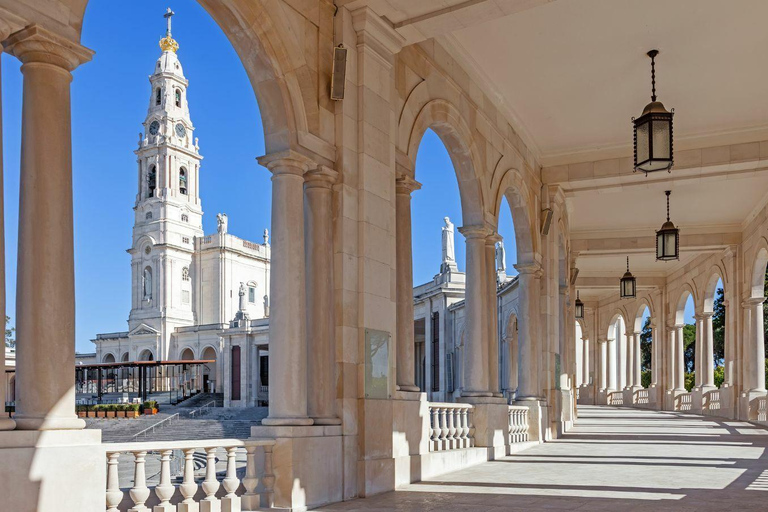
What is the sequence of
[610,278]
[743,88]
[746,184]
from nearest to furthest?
[743,88]
[746,184]
[610,278]

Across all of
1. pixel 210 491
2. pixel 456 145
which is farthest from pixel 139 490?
pixel 456 145

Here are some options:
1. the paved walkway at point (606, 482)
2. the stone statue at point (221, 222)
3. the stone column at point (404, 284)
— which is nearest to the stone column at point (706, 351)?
the paved walkway at point (606, 482)

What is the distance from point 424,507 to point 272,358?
2182 mm

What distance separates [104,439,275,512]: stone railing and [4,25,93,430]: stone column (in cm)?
62

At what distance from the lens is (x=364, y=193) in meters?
9.75

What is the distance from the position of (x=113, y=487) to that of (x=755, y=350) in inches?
920

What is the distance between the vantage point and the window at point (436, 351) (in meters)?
47.0

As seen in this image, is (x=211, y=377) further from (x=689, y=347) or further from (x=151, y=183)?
(x=689, y=347)

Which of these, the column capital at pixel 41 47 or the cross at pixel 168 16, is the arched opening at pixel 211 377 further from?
the column capital at pixel 41 47

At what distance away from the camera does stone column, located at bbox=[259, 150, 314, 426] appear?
28.2 ft

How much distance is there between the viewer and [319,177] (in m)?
9.29

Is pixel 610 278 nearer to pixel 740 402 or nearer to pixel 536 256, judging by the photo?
pixel 740 402

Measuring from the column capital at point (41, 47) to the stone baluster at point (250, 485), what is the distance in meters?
3.96

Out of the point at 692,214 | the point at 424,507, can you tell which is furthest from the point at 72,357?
the point at 692,214
